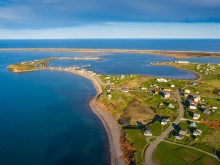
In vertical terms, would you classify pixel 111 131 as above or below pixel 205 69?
below

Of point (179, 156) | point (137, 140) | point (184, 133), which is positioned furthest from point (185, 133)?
point (137, 140)

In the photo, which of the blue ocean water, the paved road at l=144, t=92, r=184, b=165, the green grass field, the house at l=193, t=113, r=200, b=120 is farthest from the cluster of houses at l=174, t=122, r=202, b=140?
the blue ocean water

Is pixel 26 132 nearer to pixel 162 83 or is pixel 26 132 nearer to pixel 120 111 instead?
pixel 120 111

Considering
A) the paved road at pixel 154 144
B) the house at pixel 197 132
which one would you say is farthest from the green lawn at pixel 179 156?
the house at pixel 197 132

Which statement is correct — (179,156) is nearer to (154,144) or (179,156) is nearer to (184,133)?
(154,144)

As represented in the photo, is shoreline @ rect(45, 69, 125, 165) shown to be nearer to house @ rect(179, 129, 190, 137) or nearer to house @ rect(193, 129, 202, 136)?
house @ rect(179, 129, 190, 137)

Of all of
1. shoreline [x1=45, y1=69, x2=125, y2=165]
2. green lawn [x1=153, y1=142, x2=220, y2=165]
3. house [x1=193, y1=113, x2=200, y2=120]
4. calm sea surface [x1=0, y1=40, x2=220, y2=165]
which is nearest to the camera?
green lawn [x1=153, y1=142, x2=220, y2=165]

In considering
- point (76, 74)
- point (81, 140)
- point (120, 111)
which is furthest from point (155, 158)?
point (76, 74)
